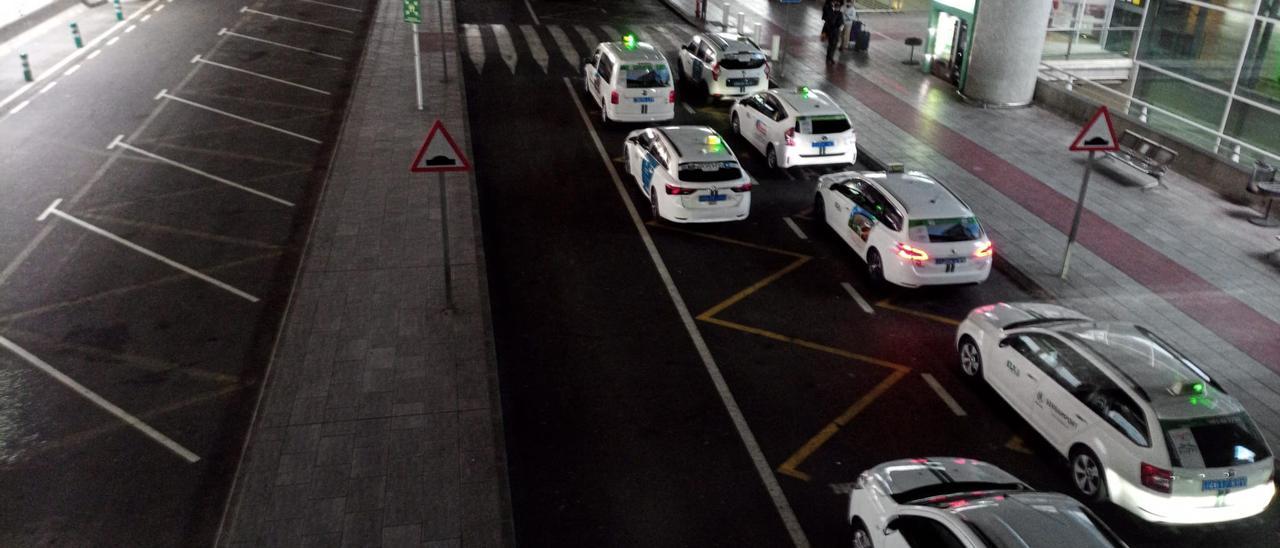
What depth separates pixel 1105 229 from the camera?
17.5 meters

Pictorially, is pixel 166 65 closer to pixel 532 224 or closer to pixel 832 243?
pixel 532 224

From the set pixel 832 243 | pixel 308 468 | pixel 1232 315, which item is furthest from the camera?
pixel 832 243

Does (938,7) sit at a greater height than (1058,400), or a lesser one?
greater

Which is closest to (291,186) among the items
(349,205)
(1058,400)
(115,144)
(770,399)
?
(349,205)

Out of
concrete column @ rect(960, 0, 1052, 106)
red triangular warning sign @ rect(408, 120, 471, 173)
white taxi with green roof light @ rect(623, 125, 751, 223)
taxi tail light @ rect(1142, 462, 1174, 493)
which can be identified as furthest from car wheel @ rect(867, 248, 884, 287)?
concrete column @ rect(960, 0, 1052, 106)

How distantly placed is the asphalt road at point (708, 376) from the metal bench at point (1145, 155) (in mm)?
6251

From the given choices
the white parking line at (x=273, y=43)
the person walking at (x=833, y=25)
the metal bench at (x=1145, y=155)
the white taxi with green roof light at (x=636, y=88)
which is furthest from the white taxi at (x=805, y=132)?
the white parking line at (x=273, y=43)

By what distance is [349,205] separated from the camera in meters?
17.5

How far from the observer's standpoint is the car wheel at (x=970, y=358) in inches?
482

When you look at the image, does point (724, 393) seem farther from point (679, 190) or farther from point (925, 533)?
point (679, 190)

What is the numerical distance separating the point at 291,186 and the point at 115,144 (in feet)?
17.5

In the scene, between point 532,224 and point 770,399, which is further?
point 532,224

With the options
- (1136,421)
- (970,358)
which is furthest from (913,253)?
(1136,421)

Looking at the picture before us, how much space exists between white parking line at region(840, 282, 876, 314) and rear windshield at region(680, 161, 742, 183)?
3.04 metres
